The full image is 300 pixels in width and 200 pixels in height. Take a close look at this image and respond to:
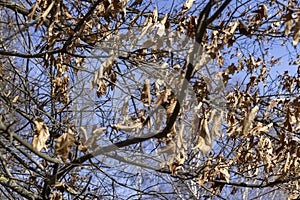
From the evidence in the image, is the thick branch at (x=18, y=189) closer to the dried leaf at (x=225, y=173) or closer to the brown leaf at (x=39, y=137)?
the brown leaf at (x=39, y=137)

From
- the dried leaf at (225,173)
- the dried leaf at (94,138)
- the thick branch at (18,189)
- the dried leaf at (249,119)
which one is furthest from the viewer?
the thick branch at (18,189)

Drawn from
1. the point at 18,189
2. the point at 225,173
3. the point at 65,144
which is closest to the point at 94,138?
the point at 65,144

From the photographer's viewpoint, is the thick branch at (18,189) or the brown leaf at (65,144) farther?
the thick branch at (18,189)

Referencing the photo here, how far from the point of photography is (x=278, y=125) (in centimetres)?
350

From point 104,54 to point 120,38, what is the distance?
0.15m

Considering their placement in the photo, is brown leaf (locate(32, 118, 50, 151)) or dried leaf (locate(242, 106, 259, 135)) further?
dried leaf (locate(242, 106, 259, 135))

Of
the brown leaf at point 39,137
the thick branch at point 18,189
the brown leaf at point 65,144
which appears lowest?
the brown leaf at point 65,144

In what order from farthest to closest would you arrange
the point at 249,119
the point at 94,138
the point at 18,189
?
the point at 18,189 → the point at 249,119 → the point at 94,138

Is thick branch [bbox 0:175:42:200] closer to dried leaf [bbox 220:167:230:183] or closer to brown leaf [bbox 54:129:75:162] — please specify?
brown leaf [bbox 54:129:75:162]

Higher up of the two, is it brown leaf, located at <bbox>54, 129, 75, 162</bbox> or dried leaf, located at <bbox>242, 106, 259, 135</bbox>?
dried leaf, located at <bbox>242, 106, 259, 135</bbox>

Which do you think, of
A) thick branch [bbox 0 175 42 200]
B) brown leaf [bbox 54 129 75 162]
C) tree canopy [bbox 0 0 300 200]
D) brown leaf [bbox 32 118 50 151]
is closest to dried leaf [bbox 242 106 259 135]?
tree canopy [bbox 0 0 300 200]

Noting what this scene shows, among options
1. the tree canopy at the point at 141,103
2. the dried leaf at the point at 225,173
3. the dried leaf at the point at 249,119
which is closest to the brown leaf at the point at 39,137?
the tree canopy at the point at 141,103

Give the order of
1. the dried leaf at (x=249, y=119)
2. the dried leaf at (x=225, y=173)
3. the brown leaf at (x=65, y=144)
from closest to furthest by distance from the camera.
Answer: the brown leaf at (x=65, y=144) → the dried leaf at (x=249, y=119) → the dried leaf at (x=225, y=173)

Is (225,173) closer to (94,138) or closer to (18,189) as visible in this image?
(94,138)
